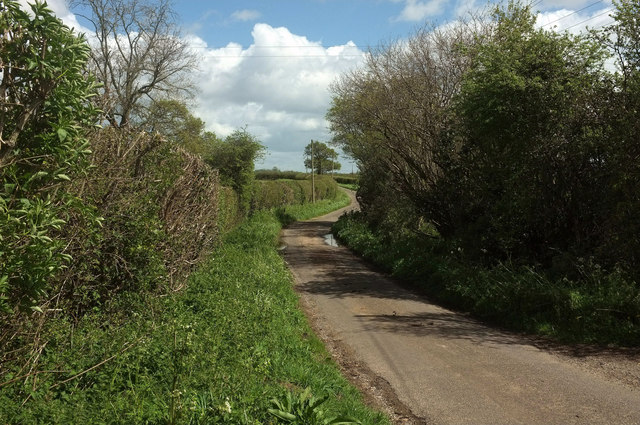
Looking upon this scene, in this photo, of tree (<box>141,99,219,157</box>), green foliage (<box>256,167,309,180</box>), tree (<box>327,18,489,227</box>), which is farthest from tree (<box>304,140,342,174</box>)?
tree (<box>327,18,489,227</box>)

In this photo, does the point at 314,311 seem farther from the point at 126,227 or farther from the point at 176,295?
Result: the point at 126,227

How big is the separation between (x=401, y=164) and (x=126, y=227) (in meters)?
13.3

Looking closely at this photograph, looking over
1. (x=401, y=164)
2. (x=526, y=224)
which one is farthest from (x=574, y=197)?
(x=401, y=164)

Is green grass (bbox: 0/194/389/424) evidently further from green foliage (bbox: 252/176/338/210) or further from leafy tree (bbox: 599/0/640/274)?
green foliage (bbox: 252/176/338/210)

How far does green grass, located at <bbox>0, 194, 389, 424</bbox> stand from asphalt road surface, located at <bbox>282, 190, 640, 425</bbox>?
0.65 meters

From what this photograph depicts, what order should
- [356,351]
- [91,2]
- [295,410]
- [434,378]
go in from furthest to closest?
[91,2] → [356,351] → [434,378] → [295,410]

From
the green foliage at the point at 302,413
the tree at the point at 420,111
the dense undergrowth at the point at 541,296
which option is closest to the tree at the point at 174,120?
the tree at the point at 420,111

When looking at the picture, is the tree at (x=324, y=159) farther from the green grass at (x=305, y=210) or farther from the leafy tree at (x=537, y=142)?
the leafy tree at (x=537, y=142)

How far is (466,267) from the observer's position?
1293 centimetres

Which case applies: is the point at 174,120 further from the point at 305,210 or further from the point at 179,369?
the point at 179,369

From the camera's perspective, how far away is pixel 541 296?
970 cm

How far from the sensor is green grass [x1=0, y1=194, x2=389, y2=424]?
13.8ft

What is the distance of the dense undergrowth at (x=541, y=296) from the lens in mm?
8516

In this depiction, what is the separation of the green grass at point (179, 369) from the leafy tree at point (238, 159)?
53.7ft
